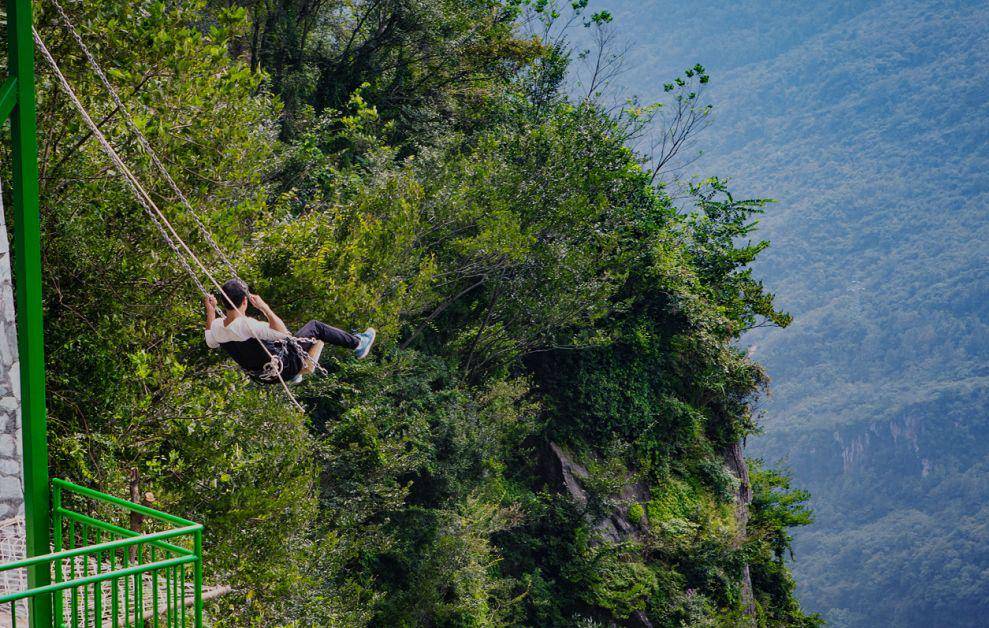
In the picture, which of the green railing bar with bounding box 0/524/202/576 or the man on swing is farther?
the man on swing

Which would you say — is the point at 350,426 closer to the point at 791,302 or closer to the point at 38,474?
the point at 38,474

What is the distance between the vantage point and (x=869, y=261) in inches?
4572

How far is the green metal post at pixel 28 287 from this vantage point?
5512 mm

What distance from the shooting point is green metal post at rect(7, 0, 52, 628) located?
5512 millimetres

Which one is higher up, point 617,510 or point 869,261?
point 869,261

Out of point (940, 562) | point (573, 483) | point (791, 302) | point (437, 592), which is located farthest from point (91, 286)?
point (791, 302)

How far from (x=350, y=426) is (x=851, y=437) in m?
92.3

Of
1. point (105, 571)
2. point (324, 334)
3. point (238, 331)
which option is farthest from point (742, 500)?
point (105, 571)

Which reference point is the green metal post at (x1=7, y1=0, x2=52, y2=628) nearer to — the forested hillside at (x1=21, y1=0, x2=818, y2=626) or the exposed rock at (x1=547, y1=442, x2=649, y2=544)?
the forested hillside at (x1=21, y1=0, x2=818, y2=626)

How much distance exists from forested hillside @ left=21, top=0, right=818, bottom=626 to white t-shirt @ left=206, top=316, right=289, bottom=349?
141cm

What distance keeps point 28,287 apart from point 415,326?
45.6 feet

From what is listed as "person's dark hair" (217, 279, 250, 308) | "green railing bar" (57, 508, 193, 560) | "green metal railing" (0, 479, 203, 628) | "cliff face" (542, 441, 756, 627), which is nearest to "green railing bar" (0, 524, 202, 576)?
"green metal railing" (0, 479, 203, 628)

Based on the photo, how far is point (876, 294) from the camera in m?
112

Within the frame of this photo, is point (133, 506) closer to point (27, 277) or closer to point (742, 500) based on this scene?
point (27, 277)
